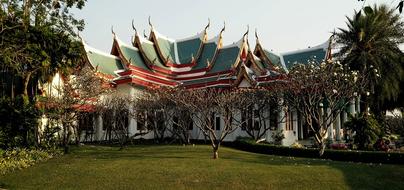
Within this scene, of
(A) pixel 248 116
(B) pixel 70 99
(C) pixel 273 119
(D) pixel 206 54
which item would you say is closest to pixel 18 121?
(B) pixel 70 99

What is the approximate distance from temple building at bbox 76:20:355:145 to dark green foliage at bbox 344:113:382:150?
5.39 m

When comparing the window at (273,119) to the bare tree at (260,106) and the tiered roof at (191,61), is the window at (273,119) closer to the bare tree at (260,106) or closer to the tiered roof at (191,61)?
the bare tree at (260,106)

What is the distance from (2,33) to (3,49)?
2.96ft

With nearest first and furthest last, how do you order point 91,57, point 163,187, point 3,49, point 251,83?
point 163,187 < point 3,49 < point 251,83 < point 91,57

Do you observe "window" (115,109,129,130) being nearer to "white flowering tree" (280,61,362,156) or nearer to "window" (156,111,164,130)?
"window" (156,111,164,130)

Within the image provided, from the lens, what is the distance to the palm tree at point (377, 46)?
82.7 ft

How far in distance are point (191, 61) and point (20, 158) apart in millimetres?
21183

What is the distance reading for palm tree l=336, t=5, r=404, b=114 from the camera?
25.2 metres

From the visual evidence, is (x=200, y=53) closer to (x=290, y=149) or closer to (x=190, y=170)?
(x=290, y=149)

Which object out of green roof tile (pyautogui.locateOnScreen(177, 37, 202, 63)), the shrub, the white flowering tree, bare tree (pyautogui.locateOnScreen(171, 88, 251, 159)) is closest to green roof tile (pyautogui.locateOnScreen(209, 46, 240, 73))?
green roof tile (pyautogui.locateOnScreen(177, 37, 202, 63))

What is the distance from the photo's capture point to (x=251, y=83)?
25047 millimetres

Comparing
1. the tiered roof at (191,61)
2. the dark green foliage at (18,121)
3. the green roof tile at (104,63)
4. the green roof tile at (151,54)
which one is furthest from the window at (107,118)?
the green roof tile at (151,54)

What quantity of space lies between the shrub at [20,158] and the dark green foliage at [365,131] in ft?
49.0

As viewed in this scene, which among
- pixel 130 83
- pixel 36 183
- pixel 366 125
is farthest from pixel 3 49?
pixel 366 125
